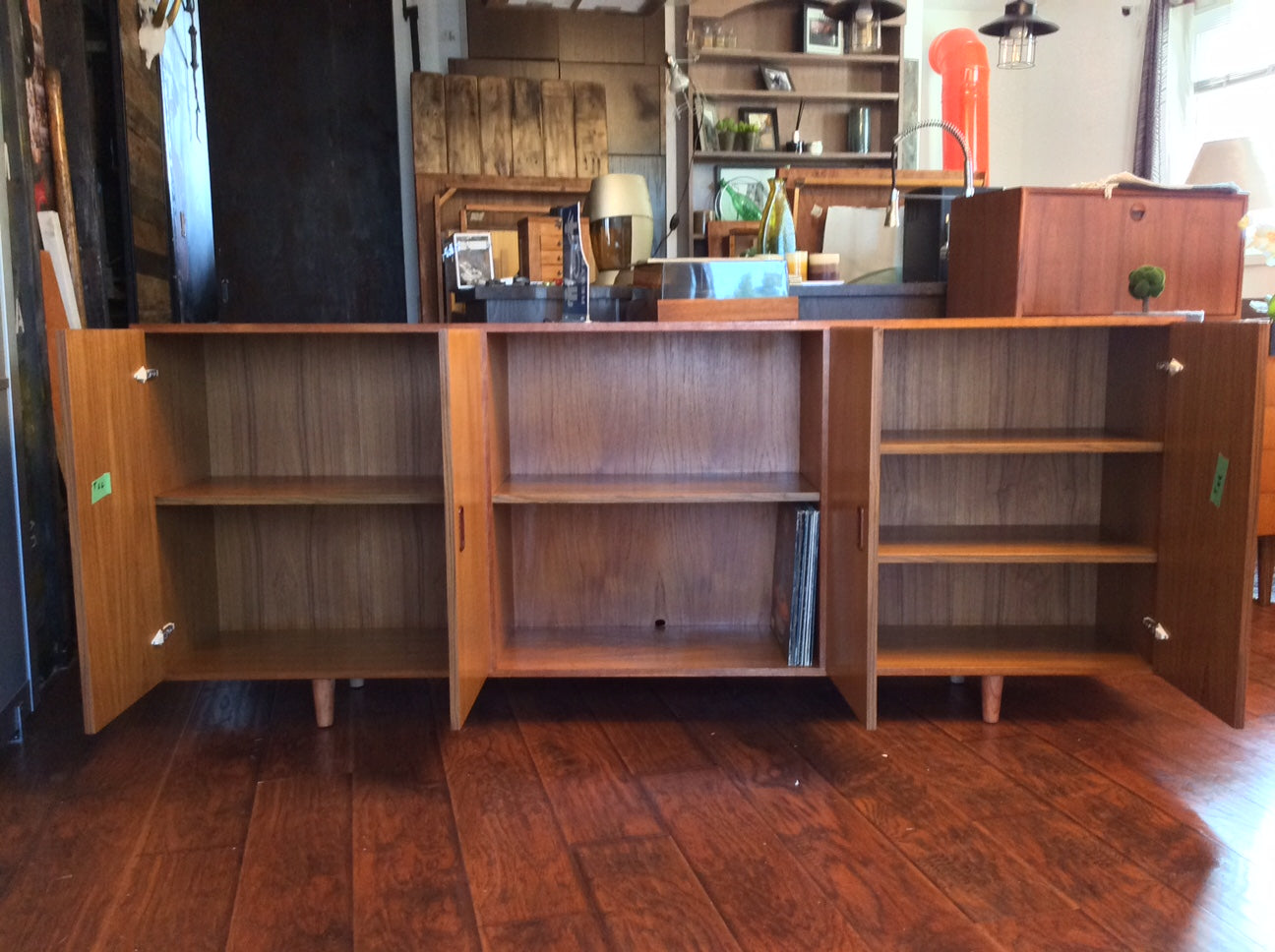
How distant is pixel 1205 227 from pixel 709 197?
4212mm

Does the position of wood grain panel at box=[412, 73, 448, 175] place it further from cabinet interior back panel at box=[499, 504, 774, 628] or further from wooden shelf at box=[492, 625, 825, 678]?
wooden shelf at box=[492, 625, 825, 678]

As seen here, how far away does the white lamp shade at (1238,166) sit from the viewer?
4.12m

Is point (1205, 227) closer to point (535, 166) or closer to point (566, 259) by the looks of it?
point (566, 259)

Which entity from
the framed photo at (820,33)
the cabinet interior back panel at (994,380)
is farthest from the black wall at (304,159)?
the cabinet interior back panel at (994,380)

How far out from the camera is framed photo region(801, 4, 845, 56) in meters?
6.23

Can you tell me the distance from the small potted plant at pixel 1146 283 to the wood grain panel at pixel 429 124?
153 inches

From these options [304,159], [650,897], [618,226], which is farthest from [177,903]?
[304,159]

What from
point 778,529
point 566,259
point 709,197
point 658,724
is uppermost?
point 709,197

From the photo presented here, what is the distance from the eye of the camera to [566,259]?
2.34m

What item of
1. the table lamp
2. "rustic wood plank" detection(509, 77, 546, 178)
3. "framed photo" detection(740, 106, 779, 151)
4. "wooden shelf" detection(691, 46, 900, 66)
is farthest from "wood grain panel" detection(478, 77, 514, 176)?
the table lamp

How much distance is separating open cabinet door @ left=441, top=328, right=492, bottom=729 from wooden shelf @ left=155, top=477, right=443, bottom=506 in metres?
0.11

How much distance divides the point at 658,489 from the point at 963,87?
5.11 metres

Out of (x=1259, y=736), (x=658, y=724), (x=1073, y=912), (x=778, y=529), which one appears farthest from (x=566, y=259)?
(x=1259, y=736)

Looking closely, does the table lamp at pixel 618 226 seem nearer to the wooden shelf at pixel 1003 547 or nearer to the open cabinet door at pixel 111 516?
the wooden shelf at pixel 1003 547
